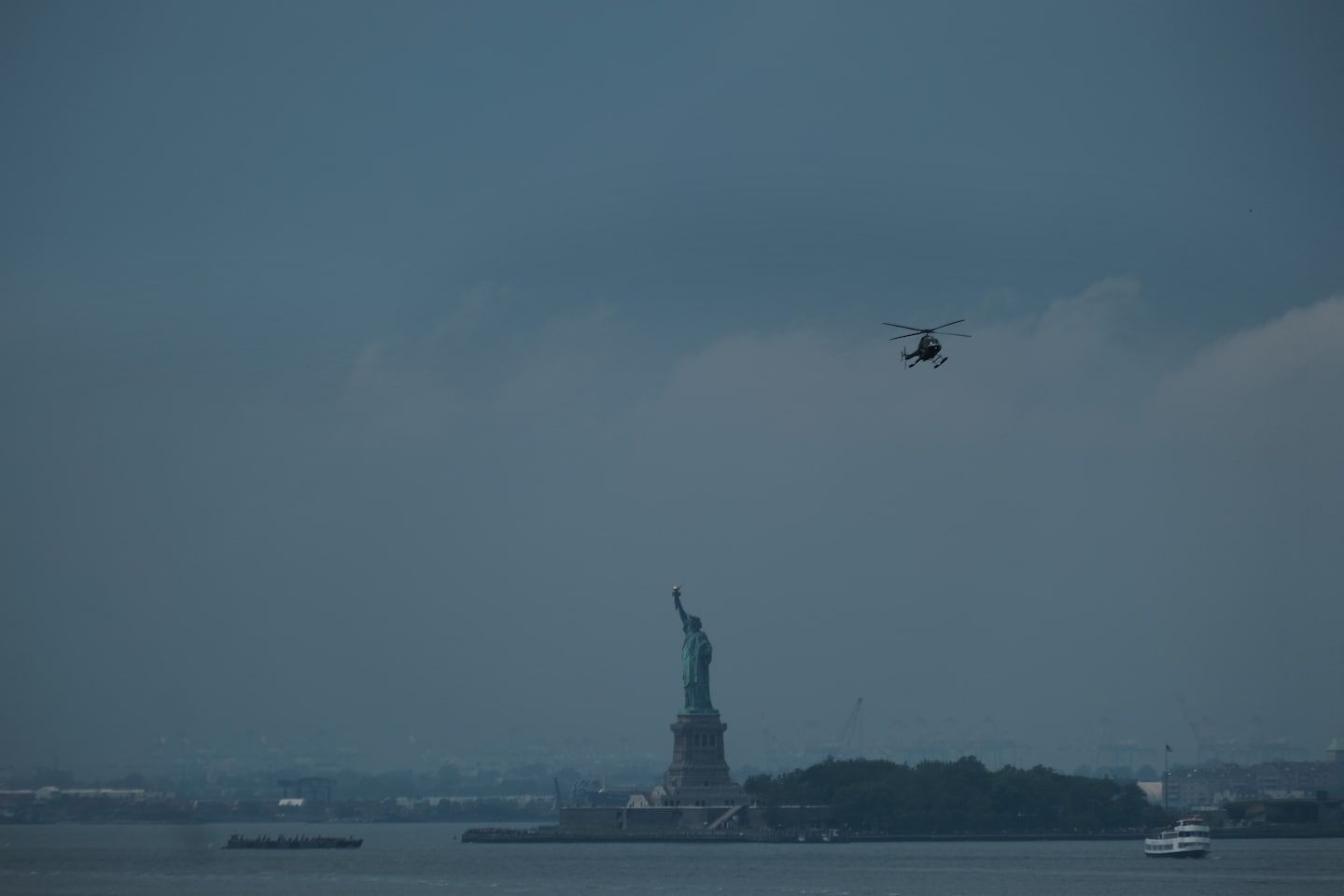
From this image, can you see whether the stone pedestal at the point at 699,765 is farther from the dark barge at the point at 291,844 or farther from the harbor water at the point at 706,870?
the dark barge at the point at 291,844

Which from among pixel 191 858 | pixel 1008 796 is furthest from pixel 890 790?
pixel 191 858

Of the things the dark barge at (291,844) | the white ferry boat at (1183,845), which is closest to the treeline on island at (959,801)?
the white ferry boat at (1183,845)

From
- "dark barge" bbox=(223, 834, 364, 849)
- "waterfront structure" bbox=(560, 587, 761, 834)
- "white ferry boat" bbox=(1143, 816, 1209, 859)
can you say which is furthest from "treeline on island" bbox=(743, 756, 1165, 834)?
"dark barge" bbox=(223, 834, 364, 849)

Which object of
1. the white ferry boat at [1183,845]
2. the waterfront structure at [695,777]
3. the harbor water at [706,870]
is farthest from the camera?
the waterfront structure at [695,777]

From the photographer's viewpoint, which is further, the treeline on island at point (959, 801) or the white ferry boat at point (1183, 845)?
the treeline on island at point (959, 801)

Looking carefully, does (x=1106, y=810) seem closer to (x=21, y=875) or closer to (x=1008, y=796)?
(x=1008, y=796)

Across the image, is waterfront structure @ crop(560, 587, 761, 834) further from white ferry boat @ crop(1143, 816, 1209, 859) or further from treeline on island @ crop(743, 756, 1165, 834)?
white ferry boat @ crop(1143, 816, 1209, 859)
